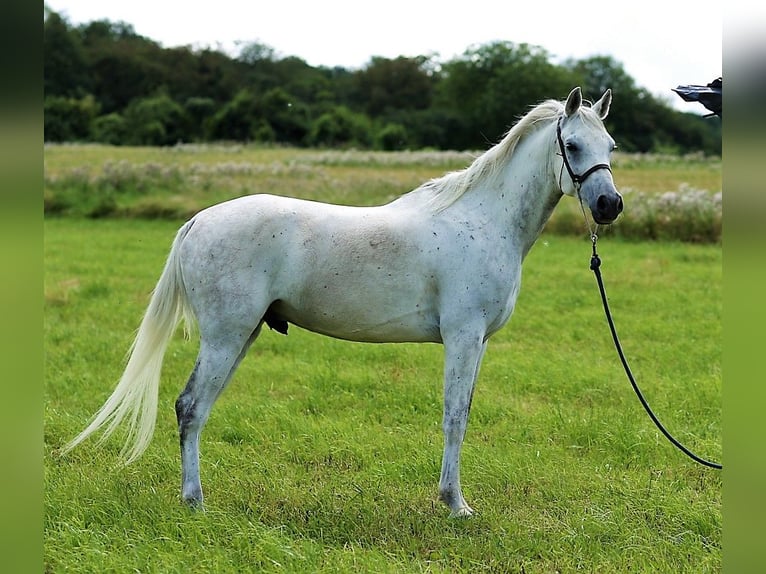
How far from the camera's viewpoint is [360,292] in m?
4.07

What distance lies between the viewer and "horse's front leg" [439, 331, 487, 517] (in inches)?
158

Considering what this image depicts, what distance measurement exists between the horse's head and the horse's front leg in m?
0.95

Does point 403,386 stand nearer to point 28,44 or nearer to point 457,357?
point 457,357

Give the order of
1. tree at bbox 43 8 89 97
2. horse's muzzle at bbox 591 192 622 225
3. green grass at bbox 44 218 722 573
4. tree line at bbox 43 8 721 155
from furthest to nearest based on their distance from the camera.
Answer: tree at bbox 43 8 89 97 < tree line at bbox 43 8 721 155 < horse's muzzle at bbox 591 192 622 225 < green grass at bbox 44 218 722 573

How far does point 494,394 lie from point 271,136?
32.2 m

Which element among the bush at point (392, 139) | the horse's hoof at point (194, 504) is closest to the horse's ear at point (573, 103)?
the horse's hoof at point (194, 504)

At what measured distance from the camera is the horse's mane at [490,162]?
13.8 ft

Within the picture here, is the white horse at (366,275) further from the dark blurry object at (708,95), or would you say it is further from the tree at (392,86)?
the tree at (392,86)

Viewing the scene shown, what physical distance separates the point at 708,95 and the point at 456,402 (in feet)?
6.64

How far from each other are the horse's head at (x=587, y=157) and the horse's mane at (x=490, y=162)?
196 mm

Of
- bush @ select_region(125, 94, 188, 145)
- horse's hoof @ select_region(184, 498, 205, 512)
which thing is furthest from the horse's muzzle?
bush @ select_region(125, 94, 188, 145)

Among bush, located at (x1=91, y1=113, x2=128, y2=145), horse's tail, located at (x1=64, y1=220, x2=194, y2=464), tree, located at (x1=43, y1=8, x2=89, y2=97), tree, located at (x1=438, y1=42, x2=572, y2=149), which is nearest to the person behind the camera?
horse's tail, located at (x1=64, y1=220, x2=194, y2=464)

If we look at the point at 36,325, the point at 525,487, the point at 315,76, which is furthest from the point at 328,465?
the point at 315,76

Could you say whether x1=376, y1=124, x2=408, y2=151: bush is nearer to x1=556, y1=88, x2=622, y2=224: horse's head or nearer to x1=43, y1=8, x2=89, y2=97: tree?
x1=43, y1=8, x2=89, y2=97: tree
